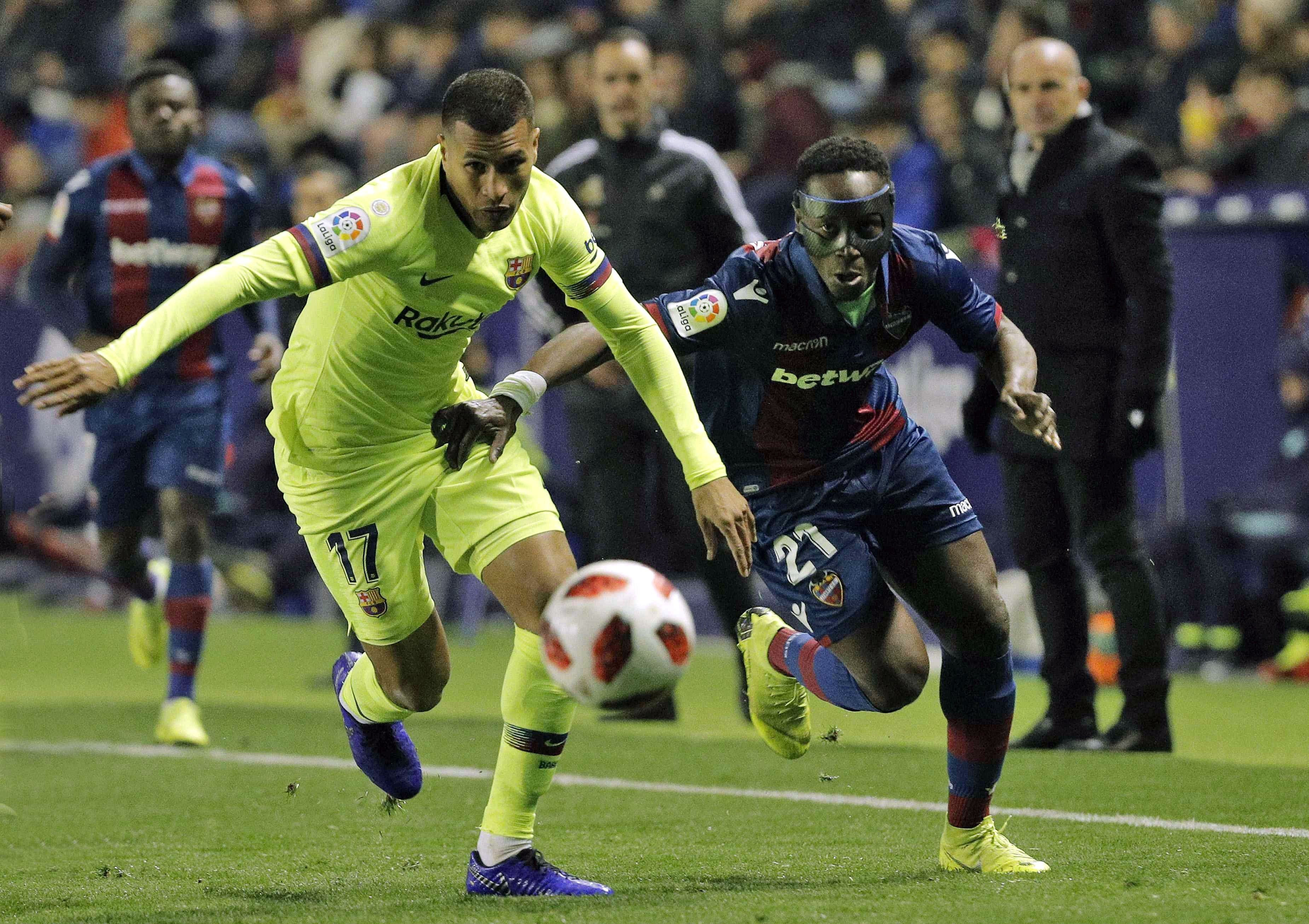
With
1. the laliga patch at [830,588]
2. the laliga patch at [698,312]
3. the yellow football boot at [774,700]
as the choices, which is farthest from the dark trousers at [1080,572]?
the laliga patch at [698,312]

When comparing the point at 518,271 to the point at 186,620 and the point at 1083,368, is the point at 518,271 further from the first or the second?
the point at 186,620

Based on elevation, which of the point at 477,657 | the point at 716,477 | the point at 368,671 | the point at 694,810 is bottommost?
the point at 477,657

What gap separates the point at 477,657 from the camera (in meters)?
12.3

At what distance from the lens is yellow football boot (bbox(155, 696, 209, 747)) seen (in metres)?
8.55

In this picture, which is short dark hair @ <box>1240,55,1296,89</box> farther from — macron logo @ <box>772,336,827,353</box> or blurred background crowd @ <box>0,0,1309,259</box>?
macron logo @ <box>772,336,827,353</box>

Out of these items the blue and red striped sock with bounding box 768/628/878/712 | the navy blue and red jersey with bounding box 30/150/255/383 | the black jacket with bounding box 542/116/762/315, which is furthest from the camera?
the black jacket with bounding box 542/116/762/315

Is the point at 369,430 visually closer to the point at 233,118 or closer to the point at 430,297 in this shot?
the point at 430,297

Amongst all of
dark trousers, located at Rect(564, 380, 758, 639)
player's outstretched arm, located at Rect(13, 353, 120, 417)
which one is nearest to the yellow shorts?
player's outstretched arm, located at Rect(13, 353, 120, 417)

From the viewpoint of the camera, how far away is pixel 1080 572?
8.09m

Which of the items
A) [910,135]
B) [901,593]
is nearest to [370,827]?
[901,593]

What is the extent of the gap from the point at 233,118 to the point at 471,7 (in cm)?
283

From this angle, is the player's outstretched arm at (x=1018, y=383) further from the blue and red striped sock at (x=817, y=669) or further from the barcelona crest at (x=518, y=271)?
the barcelona crest at (x=518, y=271)

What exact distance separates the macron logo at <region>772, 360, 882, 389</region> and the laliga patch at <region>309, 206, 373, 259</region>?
136 centimetres

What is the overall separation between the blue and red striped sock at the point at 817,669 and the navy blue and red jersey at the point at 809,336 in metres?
0.52
